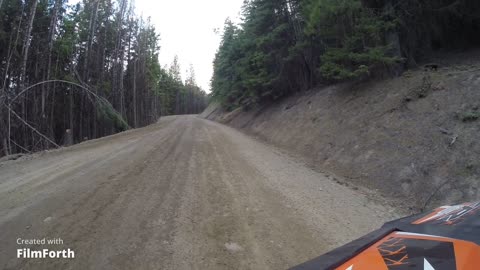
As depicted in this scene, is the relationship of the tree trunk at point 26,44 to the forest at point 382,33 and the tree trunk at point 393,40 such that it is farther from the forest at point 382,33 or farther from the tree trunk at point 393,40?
the tree trunk at point 393,40

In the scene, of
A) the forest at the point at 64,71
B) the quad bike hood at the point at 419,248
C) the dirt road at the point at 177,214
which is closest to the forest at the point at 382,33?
the dirt road at the point at 177,214

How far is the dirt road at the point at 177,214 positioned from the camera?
2910 mm

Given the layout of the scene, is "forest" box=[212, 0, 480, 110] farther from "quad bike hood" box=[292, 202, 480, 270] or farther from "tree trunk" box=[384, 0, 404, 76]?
"quad bike hood" box=[292, 202, 480, 270]

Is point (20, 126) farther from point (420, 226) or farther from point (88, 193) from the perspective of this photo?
point (420, 226)

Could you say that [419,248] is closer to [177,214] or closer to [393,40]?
[177,214]

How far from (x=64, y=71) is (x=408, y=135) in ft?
59.2

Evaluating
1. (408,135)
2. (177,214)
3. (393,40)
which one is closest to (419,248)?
(177,214)

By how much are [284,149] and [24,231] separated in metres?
7.78

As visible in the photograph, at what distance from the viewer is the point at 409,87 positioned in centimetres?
754

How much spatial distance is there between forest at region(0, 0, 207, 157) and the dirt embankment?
973cm

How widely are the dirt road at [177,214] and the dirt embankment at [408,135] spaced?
0.80m

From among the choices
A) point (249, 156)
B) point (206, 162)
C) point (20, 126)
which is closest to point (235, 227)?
point (206, 162)

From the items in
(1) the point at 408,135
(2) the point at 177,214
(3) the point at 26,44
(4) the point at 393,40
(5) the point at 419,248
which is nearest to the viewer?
(5) the point at 419,248

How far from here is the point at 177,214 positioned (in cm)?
382
